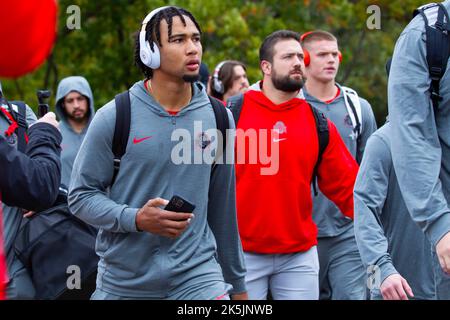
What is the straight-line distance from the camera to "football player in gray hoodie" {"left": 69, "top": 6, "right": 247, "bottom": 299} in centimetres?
554

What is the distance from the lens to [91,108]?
36.1 ft

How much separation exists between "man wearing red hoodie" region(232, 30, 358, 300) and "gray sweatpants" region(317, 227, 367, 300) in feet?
2.91

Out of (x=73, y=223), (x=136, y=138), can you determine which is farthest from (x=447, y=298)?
(x=73, y=223)

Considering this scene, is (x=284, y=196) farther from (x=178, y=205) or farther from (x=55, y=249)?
(x=178, y=205)

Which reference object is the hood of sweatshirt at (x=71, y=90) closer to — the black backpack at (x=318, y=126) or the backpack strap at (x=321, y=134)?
the black backpack at (x=318, y=126)

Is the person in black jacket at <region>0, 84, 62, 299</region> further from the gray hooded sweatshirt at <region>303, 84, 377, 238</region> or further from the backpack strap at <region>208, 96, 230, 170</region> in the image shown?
the gray hooded sweatshirt at <region>303, 84, 377, 238</region>

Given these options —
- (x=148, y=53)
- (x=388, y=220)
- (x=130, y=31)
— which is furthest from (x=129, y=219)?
(x=130, y=31)

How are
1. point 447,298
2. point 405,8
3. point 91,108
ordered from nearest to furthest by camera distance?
1. point 447,298
2. point 91,108
3. point 405,8

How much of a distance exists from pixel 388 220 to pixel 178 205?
1.51 meters

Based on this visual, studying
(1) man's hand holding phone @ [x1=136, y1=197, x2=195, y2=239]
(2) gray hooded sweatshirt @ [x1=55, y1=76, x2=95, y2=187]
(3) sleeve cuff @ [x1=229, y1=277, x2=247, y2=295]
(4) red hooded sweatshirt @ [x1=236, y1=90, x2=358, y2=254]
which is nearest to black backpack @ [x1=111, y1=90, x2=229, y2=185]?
(1) man's hand holding phone @ [x1=136, y1=197, x2=195, y2=239]

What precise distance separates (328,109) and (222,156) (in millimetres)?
3548

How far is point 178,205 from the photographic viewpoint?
17.4 ft
